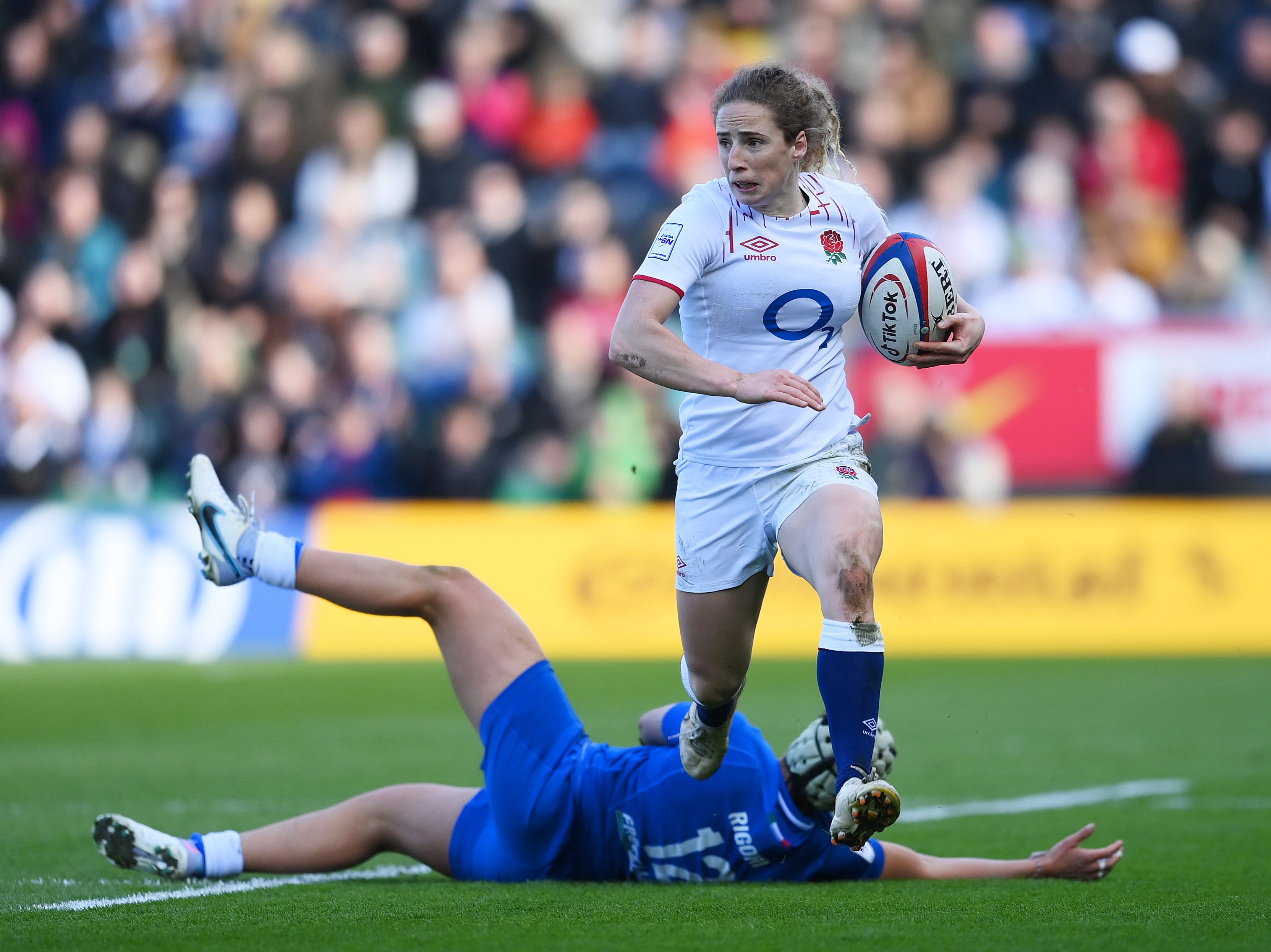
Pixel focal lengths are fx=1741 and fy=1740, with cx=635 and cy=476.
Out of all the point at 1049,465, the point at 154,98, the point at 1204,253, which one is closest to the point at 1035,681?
the point at 1049,465

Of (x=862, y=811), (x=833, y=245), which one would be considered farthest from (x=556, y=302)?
(x=862, y=811)

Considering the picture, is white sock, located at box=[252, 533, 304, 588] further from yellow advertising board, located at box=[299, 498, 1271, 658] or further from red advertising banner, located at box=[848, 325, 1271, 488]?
red advertising banner, located at box=[848, 325, 1271, 488]

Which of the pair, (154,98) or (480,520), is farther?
(154,98)

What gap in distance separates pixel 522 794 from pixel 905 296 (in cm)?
206

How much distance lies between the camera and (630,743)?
Result: 9.12m

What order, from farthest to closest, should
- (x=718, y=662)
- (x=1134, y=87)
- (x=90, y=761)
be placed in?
(x=1134, y=87), (x=90, y=761), (x=718, y=662)

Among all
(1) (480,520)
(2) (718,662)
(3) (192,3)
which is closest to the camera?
(2) (718,662)

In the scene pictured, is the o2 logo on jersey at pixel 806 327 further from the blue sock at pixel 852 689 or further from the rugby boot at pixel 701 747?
the rugby boot at pixel 701 747

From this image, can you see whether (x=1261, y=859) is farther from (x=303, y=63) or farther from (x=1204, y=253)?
(x=303, y=63)

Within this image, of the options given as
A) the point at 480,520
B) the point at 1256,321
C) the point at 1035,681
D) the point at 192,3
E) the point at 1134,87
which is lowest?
the point at 1035,681

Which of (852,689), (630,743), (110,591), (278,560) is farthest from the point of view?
(110,591)

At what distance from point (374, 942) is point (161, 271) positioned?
42.8ft

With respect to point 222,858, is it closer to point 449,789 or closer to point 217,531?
point 449,789

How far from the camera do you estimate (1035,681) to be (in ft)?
41.4
